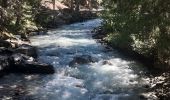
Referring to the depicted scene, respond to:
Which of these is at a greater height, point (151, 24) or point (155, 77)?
point (151, 24)

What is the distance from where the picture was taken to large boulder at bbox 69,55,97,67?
2460cm

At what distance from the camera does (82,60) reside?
25250 mm

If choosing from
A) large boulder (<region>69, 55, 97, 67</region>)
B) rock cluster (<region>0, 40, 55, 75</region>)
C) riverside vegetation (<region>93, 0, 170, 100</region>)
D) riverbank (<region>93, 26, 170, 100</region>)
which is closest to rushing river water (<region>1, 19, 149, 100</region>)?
large boulder (<region>69, 55, 97, 67</region>)

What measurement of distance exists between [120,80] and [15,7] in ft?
58.5

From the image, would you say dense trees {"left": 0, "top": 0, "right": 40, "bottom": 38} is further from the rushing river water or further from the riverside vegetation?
the riverside vegetation

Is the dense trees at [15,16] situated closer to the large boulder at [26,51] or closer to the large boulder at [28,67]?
the large boulder at [26,51]

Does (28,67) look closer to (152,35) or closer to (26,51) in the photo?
(26,51)

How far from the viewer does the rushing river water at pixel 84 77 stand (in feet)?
59.1

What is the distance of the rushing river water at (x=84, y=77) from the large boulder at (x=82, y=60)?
386mm

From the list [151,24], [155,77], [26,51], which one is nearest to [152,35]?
[151,24]

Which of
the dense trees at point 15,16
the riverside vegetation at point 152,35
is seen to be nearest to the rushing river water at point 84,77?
the riverside vegetation at point 152,35

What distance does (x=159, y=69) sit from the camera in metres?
22.3

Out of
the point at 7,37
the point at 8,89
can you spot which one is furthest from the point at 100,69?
the point at 7,37

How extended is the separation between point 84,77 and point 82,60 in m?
4.17
